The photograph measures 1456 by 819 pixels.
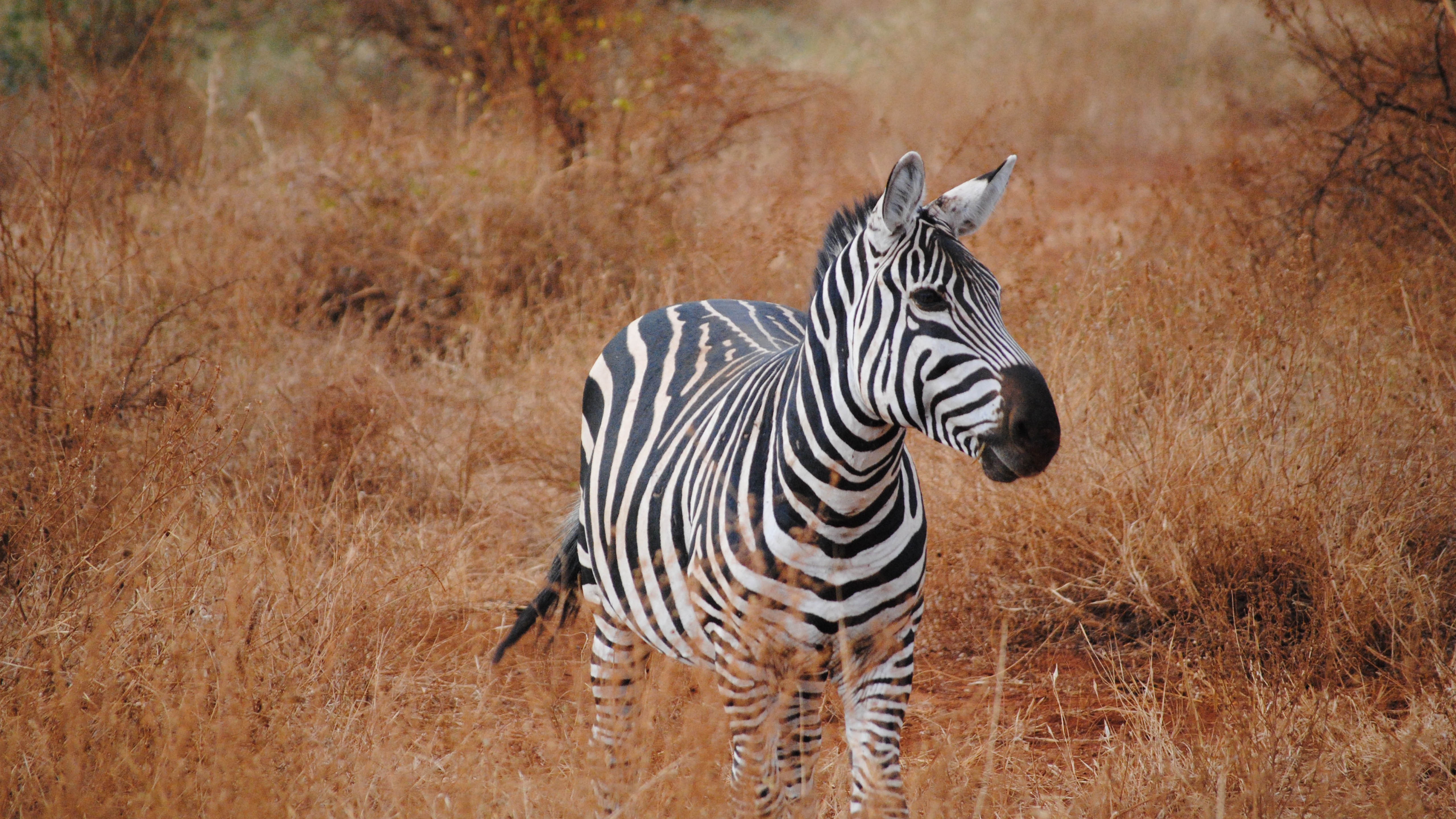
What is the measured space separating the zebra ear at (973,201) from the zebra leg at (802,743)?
1.06m

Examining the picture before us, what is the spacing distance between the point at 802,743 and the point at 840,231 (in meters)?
1.24

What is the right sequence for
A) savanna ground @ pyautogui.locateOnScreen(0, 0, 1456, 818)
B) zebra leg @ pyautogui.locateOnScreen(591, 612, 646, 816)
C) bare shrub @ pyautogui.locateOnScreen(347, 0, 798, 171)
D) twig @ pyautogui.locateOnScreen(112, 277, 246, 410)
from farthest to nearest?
bare shrub @ pyautogui.locateOnScreen(347, 0, 798, 171) → twig @ pyautogui.locateOnScreen(112, 277, 246, 410) → zebra leg @ pyautogui.locateOnScreen(591, 612, 646, 816) → savanna ground @ pyautogui.locateOnScreen(0, 0, 1456, 818)

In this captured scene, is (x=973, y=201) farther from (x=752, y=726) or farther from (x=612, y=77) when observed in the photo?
(x=612, y=77)

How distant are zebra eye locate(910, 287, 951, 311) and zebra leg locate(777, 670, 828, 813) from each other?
0.90 m

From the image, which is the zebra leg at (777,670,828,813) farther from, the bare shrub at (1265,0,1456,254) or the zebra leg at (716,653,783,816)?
the bare shrub at (1265,0,1456,254)

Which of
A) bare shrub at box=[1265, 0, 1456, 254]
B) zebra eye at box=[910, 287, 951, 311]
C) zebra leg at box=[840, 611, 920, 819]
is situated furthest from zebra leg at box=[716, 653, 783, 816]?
→ bare shrub at box=[1265, 0, 1456, 254]

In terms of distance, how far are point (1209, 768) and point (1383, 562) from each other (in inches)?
46.7

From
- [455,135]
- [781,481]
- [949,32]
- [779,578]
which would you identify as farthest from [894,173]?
[949,32]

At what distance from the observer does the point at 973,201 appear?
2.39 metres

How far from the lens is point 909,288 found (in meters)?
2.21

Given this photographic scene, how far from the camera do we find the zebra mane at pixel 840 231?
253 centimetres

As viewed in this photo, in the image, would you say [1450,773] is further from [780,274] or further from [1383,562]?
[780,274]

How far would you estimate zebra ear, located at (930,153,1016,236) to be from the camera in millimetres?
2377

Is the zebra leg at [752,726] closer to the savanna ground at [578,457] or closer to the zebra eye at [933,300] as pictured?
the savanna ground at [578,457]
